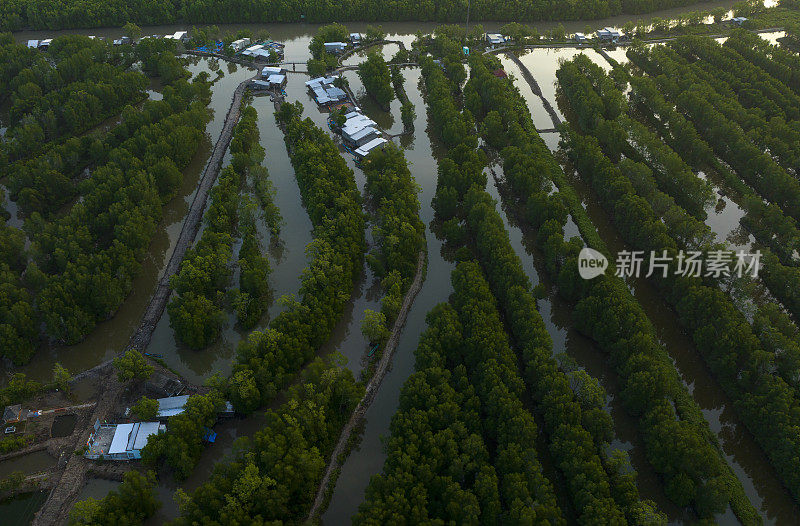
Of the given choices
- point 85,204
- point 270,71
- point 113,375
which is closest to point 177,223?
point 85,204

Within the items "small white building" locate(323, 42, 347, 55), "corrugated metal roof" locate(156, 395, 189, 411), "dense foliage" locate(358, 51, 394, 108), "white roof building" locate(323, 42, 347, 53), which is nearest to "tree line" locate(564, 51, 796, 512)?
"dense foliage" locate(358, 51, 394, 108)

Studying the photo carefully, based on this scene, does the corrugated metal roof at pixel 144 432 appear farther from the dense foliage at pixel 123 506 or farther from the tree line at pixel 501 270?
the tree line at pixel 501 270

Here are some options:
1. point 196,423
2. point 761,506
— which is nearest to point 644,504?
point 761,506

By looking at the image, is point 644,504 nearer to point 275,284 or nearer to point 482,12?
point 275,284

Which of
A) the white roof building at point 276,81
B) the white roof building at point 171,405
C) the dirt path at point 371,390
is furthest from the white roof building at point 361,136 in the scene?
the white roof building at point 171,405

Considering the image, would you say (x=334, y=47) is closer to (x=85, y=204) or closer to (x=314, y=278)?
(x=85, y=204)

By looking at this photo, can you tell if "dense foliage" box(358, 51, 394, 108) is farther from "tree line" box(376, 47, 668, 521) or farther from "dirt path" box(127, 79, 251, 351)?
"dirt path" box(127, 79, 251, 351)
